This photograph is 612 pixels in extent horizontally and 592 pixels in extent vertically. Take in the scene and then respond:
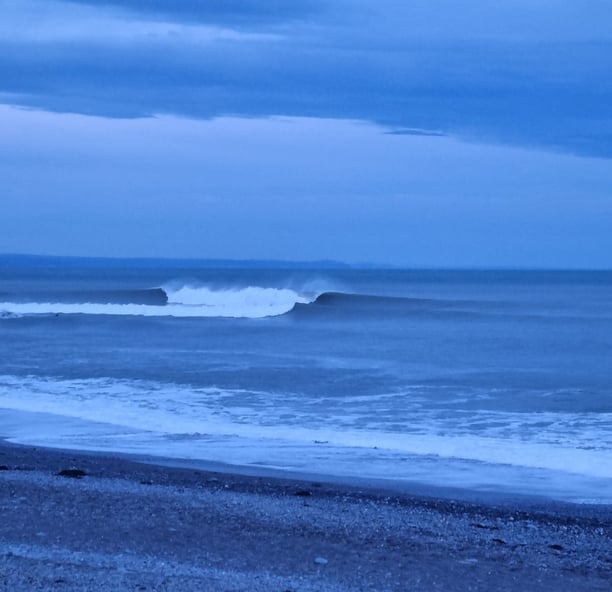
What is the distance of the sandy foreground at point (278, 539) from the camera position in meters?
5.82

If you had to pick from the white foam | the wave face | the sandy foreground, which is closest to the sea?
the white foam

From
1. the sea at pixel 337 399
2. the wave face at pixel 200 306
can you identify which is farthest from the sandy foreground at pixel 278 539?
the wave face at pixel 200 306

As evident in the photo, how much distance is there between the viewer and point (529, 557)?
6684mm

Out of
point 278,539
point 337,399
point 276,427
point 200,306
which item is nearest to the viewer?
point 278,539

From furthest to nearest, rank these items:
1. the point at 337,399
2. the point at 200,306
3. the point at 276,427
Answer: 1. the point at 200,306
2. the point at 337,399
3. the point at 276,427

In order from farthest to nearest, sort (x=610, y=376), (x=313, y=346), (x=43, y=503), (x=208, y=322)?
1. (x=208, y=322)
2. (x=313, y=346)
3. (x=610, y=376)
4. (x=43, y=503)

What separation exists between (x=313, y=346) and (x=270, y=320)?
13.0m

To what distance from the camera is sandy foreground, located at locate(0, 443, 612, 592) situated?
229 inches

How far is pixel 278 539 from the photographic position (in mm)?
6875

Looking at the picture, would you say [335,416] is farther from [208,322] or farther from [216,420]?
[208,322]

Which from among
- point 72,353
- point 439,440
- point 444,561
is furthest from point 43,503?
point 72,353

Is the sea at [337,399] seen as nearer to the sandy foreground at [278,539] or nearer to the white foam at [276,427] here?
the white foam at [276,427]

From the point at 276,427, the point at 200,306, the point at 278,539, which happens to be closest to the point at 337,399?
the point at 276,427

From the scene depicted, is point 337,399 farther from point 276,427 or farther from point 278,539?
point 278,539
